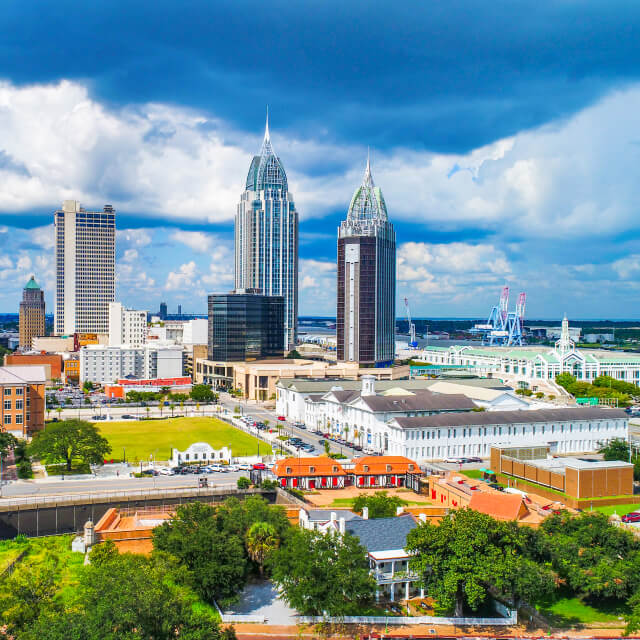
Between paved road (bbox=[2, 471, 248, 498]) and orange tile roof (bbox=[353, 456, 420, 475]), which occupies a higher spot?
orange tile roof (bbox=[353, 456, 420, 475])

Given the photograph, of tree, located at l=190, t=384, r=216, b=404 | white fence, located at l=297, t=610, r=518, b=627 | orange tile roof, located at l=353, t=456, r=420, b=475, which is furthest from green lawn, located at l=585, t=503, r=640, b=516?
tree, located at l=190, t=384, r=216, b=404

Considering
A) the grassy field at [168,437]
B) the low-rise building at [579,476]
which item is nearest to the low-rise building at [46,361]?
the grassy field at [168,437]

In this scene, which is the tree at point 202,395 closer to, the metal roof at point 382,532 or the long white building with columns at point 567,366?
the long white building with columns at point 567,366

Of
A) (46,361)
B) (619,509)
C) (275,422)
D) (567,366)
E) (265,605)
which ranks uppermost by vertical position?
(46,361)

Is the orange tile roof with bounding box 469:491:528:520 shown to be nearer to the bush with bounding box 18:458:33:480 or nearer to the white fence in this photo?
the white fence

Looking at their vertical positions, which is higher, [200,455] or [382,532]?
[382,532]

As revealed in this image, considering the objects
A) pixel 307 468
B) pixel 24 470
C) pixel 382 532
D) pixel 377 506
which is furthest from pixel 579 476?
pixel 24 470

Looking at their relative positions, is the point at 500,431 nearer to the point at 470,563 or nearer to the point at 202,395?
the point at 470,563
